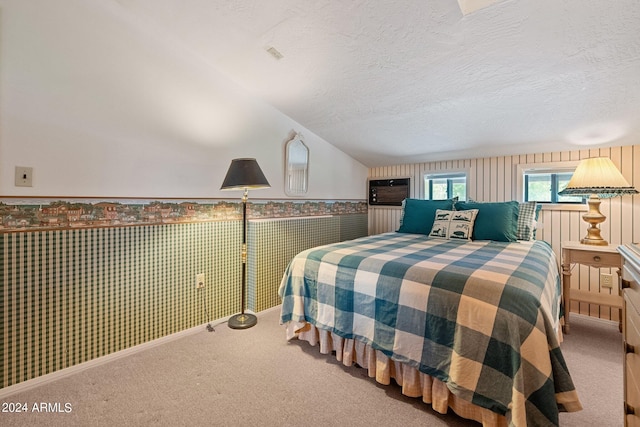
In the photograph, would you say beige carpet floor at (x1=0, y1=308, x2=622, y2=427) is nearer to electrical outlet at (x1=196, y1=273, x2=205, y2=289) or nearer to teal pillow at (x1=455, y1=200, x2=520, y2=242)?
electrical outlet at (x1=196, y1=273, x2=205, y2=289)

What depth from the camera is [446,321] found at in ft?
4.43

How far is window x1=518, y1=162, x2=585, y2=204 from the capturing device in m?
2.70

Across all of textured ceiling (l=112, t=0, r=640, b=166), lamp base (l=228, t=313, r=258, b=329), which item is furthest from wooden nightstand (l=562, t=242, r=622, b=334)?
lamp base (l=228, t=313, r=258, b=329)

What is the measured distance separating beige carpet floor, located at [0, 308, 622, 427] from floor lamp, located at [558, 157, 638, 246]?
888 millimetres

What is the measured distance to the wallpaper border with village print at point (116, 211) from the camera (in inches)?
61.4

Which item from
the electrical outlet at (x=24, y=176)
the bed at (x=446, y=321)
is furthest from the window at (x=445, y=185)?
the electrical outlet at (x=24, y=176)

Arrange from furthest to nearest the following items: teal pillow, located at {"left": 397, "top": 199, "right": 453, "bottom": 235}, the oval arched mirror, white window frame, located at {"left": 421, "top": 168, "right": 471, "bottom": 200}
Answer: white window frame, located at {"left": 421, "top": 168, "right": 471, "bottom": 200} < the oval arched mirror < teal pillow, located at {"left": 397, "top": 199, "right": 453, "bottom": 235}

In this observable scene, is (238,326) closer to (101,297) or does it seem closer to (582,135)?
(101,297)

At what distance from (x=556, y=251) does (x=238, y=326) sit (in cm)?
304

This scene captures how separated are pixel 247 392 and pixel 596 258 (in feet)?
8.70

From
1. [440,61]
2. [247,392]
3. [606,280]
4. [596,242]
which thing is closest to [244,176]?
[247,392]

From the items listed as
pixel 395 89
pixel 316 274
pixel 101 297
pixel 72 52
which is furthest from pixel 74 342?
pixel 395 89

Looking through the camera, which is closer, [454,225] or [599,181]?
[599,181]

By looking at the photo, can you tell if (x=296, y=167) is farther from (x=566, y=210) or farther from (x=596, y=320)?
(x=596, y=320)
